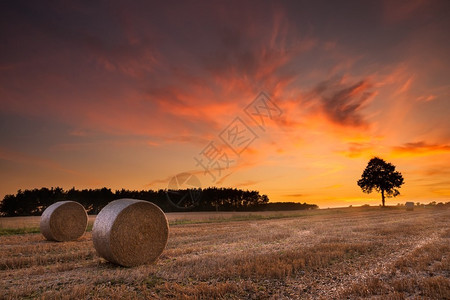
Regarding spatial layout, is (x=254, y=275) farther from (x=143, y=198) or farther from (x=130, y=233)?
(x=143, y=198)

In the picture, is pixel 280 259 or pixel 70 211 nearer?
pixel 280 259

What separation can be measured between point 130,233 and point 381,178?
56.9 m

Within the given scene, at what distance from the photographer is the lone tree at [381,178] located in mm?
58062

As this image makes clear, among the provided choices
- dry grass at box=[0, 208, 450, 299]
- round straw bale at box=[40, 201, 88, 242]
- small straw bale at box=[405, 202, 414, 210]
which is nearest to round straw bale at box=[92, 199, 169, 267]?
dry grass at box=[0, 208, 450, 299]

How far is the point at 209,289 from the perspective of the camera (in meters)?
6.30

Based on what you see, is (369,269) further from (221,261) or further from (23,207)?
(23,207)

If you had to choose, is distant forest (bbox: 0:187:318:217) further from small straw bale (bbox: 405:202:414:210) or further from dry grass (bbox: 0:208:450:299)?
dry grass (bbox: 0:208:450:299)

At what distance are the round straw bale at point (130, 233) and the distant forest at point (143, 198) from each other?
5125 cm

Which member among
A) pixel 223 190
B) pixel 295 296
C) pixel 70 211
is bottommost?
pixel 295 296

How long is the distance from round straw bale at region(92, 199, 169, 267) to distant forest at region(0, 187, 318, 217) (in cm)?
5125

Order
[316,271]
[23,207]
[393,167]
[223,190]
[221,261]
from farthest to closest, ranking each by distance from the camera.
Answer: [223,190]
[23,207]
[393,167]
[221,261]
[316,271]

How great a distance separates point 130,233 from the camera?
Answer: 10297 millimetres

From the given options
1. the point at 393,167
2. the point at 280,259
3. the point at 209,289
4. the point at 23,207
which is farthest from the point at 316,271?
the point at 23,207

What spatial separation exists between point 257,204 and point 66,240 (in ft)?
221
